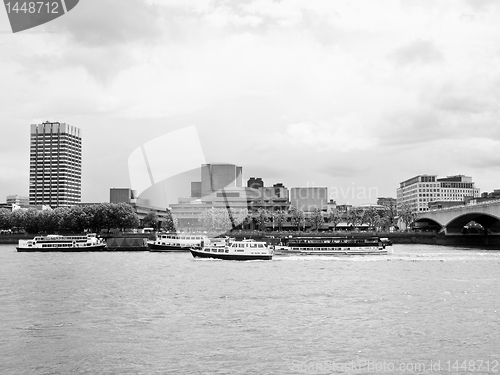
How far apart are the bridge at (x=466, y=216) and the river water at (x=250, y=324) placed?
152ft

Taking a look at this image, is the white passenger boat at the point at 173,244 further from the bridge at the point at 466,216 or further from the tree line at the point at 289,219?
the tree line at the point at 289,219

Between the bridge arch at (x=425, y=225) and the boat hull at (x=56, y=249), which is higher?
the bridge arch at (x=425, y=225)

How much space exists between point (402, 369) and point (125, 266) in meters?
50.0

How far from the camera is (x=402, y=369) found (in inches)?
904

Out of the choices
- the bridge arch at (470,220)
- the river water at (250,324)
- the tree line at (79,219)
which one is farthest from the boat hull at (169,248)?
the bridge arch at (470,220)

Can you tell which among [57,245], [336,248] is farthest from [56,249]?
[336,248]

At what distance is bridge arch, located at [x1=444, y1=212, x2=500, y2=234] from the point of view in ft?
379

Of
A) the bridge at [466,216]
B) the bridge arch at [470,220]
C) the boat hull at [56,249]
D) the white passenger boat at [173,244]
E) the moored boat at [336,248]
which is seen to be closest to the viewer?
the moored boat at [336,248]

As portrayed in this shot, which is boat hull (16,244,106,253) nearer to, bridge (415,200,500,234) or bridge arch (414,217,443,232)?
bridge (415,200,500,234)

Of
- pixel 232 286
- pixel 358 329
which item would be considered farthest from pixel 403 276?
pixel 358 329

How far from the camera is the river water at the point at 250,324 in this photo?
23.8 meters

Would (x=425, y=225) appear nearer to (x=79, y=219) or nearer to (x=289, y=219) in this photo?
(x=289, y=219)

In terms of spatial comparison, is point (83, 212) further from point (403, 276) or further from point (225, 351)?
point (225, 351)

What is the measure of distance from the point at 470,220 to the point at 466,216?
996cm
